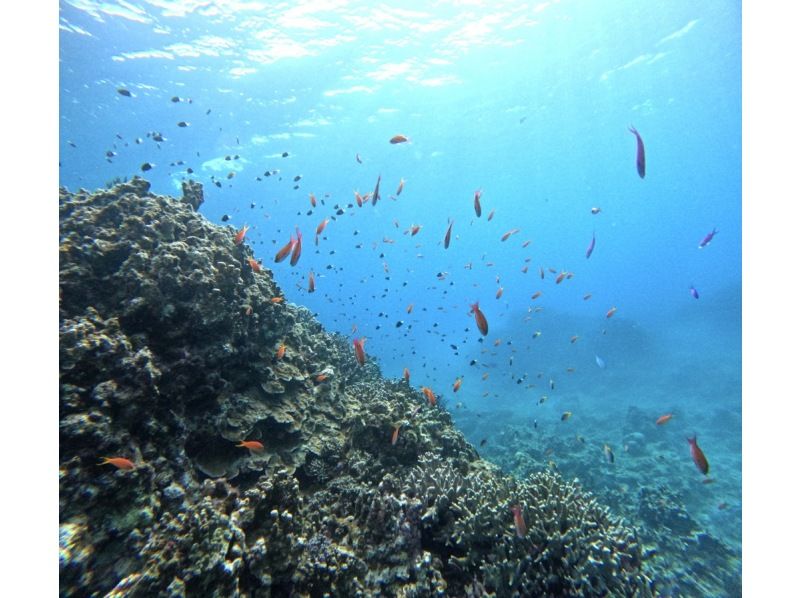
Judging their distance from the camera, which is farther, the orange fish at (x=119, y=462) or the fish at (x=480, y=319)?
the fish at (x=480, y=319)

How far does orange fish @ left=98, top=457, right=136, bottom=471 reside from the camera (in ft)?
12.0

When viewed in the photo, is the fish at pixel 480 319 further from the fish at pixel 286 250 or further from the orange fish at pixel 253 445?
the orange fish at pixel 253 445

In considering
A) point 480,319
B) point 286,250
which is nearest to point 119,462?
point 286,250

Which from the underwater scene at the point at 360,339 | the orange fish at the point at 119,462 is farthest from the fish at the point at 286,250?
the orange fish at the point at 119,462

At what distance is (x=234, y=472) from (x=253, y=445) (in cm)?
56

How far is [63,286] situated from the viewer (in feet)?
17.5

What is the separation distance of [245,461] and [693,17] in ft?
115

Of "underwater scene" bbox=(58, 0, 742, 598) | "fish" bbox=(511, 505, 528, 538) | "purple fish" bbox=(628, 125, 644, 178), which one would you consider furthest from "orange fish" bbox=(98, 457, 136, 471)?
"purple fish" bbox=(628, 125, 644, 178)

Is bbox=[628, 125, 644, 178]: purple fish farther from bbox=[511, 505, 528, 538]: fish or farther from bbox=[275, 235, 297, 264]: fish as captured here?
bbox=[275, 235, 297, 264]: fish

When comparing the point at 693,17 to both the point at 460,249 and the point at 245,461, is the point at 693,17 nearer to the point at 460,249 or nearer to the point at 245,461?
the point at 245,461

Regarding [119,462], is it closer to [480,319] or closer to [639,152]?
[480,319]

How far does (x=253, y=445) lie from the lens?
205 inches

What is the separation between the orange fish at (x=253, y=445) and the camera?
5.19 meters

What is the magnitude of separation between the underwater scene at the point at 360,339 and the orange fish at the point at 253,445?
0.40ft
